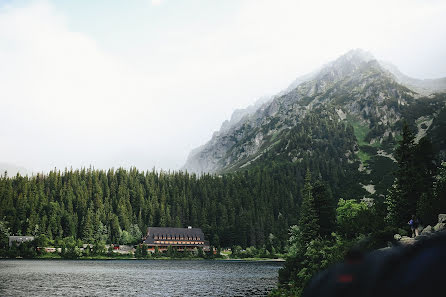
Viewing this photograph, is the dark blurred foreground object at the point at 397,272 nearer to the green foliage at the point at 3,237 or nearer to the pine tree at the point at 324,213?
the pine tree at the point at 324,213

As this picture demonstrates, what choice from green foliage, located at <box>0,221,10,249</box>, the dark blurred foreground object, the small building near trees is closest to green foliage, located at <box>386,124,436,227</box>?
the dark blurred foreground object

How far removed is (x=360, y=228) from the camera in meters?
52.3

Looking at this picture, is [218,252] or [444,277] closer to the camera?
[444,277]

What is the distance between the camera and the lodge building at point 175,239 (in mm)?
179000

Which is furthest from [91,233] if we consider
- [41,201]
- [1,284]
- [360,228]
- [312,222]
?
[360,228]

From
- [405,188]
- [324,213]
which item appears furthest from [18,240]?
[405,188]

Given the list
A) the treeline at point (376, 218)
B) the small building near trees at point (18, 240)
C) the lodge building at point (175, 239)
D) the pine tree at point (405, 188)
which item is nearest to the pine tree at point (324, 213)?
the treeline at point (376, 218)

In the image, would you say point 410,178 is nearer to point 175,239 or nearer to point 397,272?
point 397,272

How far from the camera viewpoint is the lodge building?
587 ft

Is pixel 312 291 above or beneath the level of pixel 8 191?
beneath

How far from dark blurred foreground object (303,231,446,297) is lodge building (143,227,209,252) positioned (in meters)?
178

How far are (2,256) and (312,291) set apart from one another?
516 feet

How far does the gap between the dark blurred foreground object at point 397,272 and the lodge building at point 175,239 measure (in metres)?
178

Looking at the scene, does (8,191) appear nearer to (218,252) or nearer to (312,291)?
(218,252)
